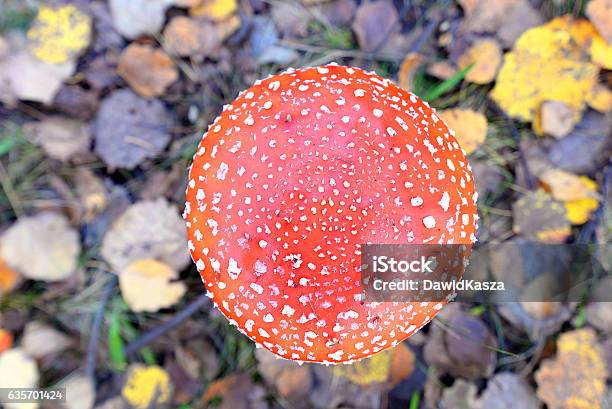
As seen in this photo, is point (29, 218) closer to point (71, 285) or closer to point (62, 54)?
point (71, 285)

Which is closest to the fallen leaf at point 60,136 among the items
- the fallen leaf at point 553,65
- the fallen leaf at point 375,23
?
the fallen leaf at point 375,23

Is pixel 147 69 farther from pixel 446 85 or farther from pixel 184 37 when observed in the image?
pixel 446 85

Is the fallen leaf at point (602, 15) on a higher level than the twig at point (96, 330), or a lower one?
higher

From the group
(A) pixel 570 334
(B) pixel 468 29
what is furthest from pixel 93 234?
(A) pixel 570 334

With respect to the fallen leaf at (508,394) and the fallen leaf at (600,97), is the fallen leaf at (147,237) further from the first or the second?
the fallen leaf at (600,97)

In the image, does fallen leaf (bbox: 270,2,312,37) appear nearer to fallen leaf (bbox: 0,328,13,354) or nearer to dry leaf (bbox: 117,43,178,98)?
dry leaf (bbox: 117,43,178,98)

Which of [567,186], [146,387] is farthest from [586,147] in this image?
[146,387]
